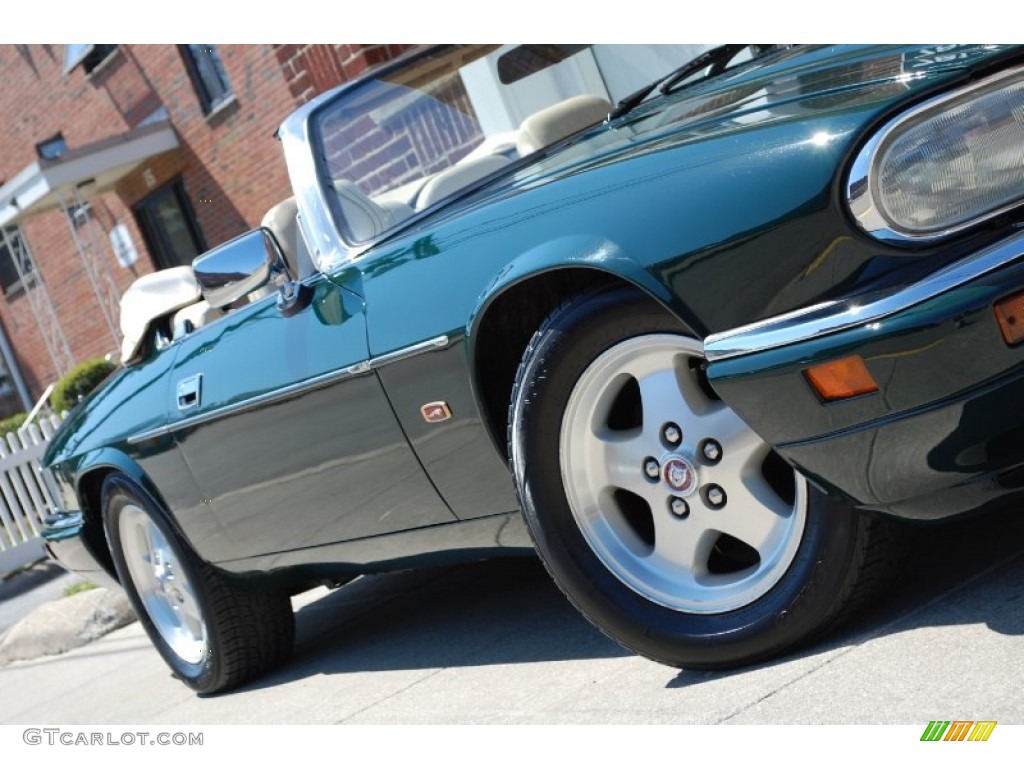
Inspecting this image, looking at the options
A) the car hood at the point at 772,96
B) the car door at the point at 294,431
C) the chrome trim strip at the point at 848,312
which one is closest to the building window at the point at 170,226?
the car door at the point at 294,431

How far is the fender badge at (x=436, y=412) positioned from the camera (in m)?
3.24

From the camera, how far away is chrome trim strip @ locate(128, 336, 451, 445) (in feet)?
10.6

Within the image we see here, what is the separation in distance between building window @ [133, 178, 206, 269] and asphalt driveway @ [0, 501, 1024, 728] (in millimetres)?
11687

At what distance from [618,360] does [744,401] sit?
0.36 metres

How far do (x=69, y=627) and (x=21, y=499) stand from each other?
4613 millimetres

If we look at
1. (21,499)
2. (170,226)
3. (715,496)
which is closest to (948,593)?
(715,496)

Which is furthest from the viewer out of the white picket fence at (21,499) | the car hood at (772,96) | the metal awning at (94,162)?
the metal awning at (94,162)

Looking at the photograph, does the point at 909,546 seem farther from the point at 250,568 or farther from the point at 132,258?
the point at 132,258

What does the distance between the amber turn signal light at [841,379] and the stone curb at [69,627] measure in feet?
17.4

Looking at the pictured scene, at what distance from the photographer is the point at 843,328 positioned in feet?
7.92

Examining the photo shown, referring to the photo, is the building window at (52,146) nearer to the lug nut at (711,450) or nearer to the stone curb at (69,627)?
the stone curb at (69,627)

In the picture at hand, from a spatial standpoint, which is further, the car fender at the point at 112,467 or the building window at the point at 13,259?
the building window at the point at 13,259

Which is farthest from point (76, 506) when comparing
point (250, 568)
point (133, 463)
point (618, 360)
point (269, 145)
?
point (269, 145)

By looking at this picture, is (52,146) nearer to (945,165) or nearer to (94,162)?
(94,162)
